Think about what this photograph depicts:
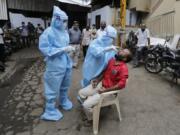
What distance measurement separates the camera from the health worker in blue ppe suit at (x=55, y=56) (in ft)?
10.9

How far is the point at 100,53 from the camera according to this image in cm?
340

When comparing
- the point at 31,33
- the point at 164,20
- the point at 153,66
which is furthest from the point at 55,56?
the point at 31,33

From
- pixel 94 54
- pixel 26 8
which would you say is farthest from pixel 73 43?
pixel 26 8

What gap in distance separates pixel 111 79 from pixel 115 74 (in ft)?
0.44

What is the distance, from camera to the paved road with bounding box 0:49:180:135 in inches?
131

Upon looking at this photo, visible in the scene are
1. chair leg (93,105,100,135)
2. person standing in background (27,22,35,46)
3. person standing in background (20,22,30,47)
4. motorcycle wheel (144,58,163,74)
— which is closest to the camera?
chair leg (93,105,100,135)

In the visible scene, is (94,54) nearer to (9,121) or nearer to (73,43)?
(9,121)

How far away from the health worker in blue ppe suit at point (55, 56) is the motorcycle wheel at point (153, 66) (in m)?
4.01

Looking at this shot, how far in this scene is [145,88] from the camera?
5418 millimetres

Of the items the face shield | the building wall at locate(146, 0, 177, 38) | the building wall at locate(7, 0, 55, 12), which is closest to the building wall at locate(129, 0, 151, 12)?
the building wall at locate(146, 0, 177, 38)

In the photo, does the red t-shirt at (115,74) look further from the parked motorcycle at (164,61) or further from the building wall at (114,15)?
the building wall at (114,15)

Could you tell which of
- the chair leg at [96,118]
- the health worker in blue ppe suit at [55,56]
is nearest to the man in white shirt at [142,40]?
the health worker in blue ppe suit at [55,56]

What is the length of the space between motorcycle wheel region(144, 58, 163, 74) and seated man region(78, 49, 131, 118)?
370cm

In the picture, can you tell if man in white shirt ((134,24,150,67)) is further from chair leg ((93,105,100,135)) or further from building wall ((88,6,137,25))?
building wall ((88,6,137,25))
